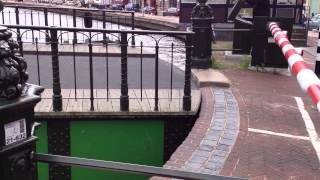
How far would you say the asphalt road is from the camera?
21.7 feet

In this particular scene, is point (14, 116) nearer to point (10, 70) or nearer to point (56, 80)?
point (10, 70)

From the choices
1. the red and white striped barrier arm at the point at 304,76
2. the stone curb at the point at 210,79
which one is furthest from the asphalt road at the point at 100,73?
the red and white striped barrier arm at the point at 304,76

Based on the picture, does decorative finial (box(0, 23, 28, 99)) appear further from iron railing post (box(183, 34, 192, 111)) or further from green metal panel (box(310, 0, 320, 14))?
green metal panel (box(310, 0, 320, 14))

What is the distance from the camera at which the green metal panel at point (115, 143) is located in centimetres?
523

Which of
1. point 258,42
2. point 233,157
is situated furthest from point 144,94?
point 258,42

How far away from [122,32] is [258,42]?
390 cm

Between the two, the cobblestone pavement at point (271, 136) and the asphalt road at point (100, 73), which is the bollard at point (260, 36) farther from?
the asphalt road at point (100, 73)

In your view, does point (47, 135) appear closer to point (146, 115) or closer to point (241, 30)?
point (146, 115)

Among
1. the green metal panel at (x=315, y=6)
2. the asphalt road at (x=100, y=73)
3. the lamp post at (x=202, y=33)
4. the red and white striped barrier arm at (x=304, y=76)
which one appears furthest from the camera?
the green metal panel at (x=315, y=6)

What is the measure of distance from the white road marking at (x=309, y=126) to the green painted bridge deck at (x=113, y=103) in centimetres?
132

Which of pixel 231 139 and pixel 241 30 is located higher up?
pixel 241 30

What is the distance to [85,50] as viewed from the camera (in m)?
9.02

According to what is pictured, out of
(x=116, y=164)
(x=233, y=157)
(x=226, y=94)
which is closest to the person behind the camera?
(x=116, y=164)

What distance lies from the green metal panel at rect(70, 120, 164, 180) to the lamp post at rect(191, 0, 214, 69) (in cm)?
249
